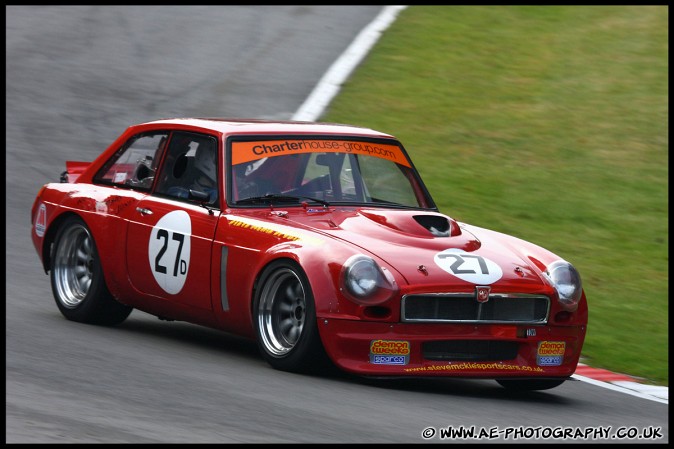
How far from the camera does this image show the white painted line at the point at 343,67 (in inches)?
618

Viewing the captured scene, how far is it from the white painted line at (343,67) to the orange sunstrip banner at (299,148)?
695 centimetres

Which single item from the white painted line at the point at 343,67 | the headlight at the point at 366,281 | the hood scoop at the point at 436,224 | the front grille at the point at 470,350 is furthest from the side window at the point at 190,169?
the white painted line at the point at 343,67

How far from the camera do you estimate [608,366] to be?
832 centimetres

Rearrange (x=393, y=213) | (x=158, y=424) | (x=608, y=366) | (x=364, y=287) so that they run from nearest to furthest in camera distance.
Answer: (x=158, y=424) < (x=364, y=287) < (x=393, y=213) < (x=608, y=366)

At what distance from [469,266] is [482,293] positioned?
188mm

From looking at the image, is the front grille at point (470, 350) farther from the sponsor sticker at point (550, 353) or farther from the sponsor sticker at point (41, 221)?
the sponsor sticker at point (41, 221)

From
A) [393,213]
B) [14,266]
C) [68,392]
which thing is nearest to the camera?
[68,392]

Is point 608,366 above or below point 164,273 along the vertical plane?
below

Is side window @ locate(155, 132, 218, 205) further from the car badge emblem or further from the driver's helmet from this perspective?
the car badge emblem

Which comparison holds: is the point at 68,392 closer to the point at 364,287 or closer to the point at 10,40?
the point at 364,287

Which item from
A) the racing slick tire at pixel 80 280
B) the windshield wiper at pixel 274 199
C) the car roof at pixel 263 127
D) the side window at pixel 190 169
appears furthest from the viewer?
the racing slick tire at pixel 80 280

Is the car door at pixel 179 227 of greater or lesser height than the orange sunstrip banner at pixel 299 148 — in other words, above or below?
below

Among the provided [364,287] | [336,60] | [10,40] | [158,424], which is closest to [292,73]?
[336,60]

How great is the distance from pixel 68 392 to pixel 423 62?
42.0 feet
